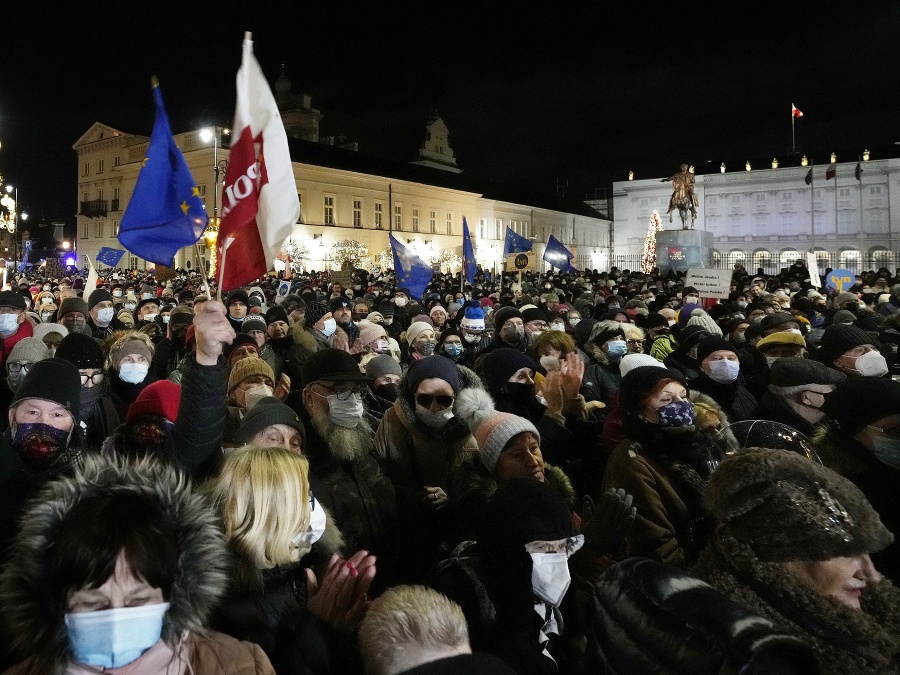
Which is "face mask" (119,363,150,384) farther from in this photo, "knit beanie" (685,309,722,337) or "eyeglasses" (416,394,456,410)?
"knit beanie" (685,309,722,337)

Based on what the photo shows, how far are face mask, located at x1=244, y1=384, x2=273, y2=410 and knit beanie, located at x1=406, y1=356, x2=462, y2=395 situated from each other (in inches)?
38.5

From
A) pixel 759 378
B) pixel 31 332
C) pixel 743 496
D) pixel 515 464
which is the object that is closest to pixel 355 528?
pixel 515 464

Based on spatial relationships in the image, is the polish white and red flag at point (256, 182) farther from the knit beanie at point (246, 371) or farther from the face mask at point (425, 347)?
the face mask at point (425, 347)

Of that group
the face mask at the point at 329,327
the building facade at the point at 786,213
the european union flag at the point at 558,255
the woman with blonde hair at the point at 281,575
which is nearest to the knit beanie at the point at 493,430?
the woman with blonde hair at the point at 281,575

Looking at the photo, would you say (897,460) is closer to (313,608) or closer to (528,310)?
(313,608)

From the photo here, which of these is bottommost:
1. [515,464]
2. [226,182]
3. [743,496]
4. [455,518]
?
[455,518]

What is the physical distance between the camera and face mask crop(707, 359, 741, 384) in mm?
5387

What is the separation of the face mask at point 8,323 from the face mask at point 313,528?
5.64 metres

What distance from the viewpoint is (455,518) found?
3.24 meters

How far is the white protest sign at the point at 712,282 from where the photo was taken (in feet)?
38.7

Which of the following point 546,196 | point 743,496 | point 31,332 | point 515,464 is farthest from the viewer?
point 546,196

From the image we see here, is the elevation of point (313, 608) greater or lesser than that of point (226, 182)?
lesser

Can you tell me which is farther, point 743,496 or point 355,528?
point 355,528

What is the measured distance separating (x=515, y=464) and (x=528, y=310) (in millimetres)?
5652
